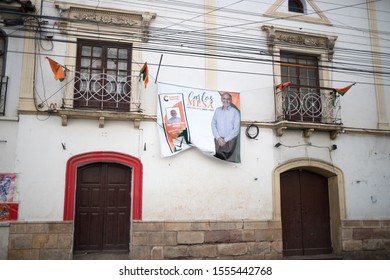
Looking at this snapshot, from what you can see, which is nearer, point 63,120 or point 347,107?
point 63,120

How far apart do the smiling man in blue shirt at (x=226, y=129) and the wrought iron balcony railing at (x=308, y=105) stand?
1278mm

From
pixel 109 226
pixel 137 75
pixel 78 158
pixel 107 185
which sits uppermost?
pixel 137 75

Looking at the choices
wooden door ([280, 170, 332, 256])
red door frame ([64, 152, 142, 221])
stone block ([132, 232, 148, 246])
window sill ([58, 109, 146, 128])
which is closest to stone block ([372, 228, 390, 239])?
wooden door ([280, 170, 332, 256])

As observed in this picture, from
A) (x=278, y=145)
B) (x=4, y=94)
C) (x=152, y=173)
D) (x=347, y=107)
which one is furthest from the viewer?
(x=347, y=107)

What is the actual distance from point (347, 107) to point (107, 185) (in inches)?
278

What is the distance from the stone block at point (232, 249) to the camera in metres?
8.20

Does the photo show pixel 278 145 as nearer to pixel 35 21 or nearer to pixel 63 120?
pixel 63 120

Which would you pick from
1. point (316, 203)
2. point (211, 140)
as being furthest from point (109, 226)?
point (316, 203)

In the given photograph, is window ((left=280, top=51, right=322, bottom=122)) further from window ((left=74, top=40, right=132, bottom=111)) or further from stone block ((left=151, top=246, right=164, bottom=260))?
stone block ((left=151, top=246, right=164, bottom=260))

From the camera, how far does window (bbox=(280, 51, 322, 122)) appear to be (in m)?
9.16

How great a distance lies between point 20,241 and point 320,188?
7.80 metres

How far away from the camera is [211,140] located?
8.46 meters

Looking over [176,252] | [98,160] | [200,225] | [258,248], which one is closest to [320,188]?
[258,248]

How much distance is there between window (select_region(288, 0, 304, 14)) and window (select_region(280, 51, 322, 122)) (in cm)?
148
